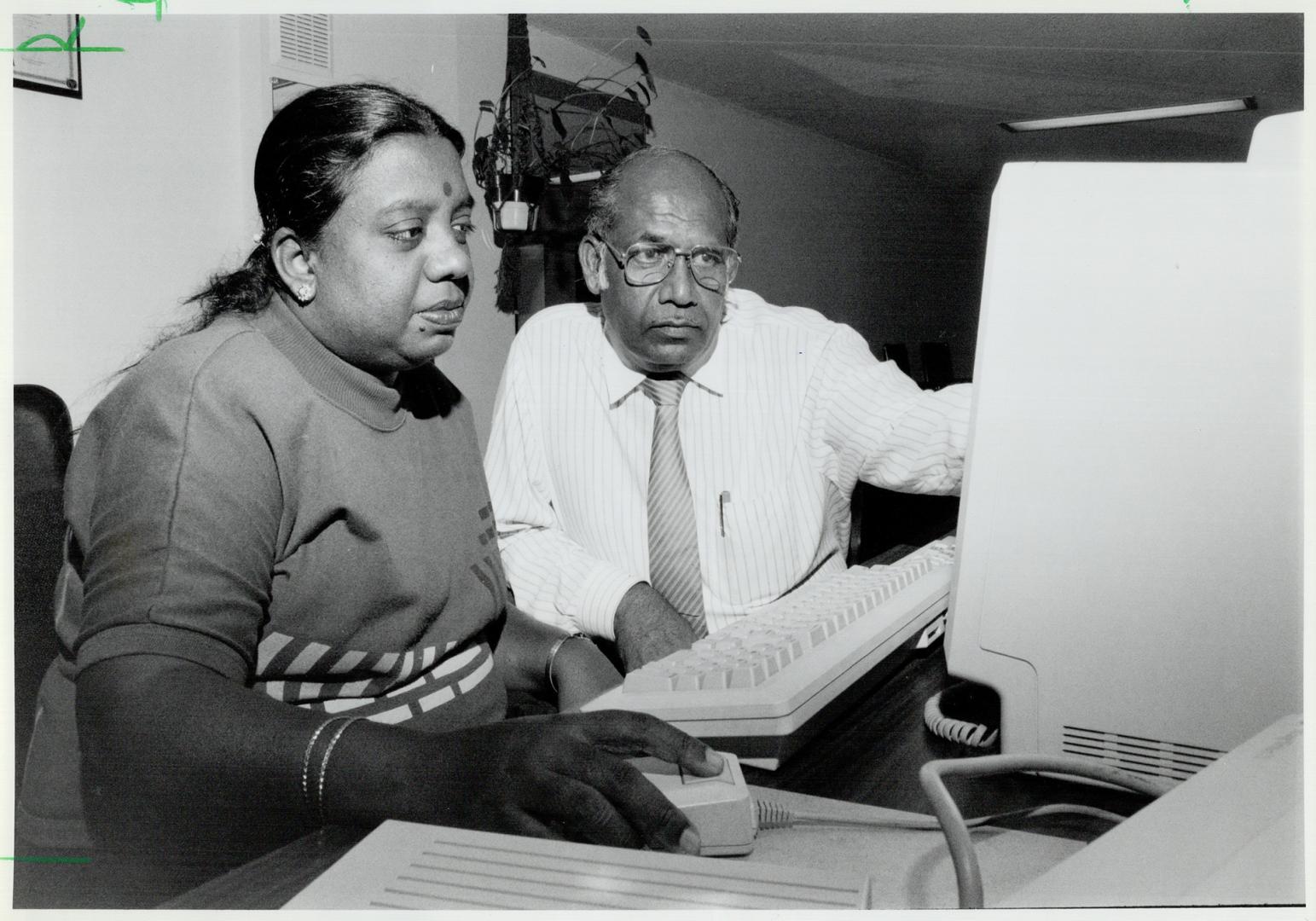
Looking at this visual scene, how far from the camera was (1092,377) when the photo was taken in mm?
583

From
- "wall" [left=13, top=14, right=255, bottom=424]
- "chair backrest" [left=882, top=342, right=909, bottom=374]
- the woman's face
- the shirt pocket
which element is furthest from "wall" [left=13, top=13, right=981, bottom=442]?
the shirt pocket

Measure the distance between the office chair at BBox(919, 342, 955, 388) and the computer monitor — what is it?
1.84 ft

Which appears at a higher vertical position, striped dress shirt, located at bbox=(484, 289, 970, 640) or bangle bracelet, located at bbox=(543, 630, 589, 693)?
striped dress shirt, located at bbox=(484, 289, 970, 640)

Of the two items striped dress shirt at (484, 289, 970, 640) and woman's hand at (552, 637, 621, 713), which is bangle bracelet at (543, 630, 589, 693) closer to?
woman's hand at (552, 637, 621, 713)

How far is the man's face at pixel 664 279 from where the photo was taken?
3.82ft

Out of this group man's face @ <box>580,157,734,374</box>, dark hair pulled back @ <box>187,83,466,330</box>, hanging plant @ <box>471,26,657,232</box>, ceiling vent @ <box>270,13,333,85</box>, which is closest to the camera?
dark hair pulled back @ <box>187,83,466,330</box>

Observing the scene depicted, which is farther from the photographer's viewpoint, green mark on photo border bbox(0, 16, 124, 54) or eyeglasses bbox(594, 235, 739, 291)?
eyeglasses bbox(594, 235, 739, 291)

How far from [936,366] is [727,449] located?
0.31m

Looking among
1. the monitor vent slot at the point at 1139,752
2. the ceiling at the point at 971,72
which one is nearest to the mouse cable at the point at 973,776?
the monitor vent slot at the point at 1139,752

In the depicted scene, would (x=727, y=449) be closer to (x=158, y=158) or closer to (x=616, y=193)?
(x=616, y=193)

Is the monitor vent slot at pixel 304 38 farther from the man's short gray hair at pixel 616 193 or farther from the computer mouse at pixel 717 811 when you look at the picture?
the computer mouse at pixel 717 811

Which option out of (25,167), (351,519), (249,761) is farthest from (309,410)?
(25,167)

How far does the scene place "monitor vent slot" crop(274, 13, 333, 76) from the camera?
81 centimetres

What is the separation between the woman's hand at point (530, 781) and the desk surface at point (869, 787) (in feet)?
0.12
